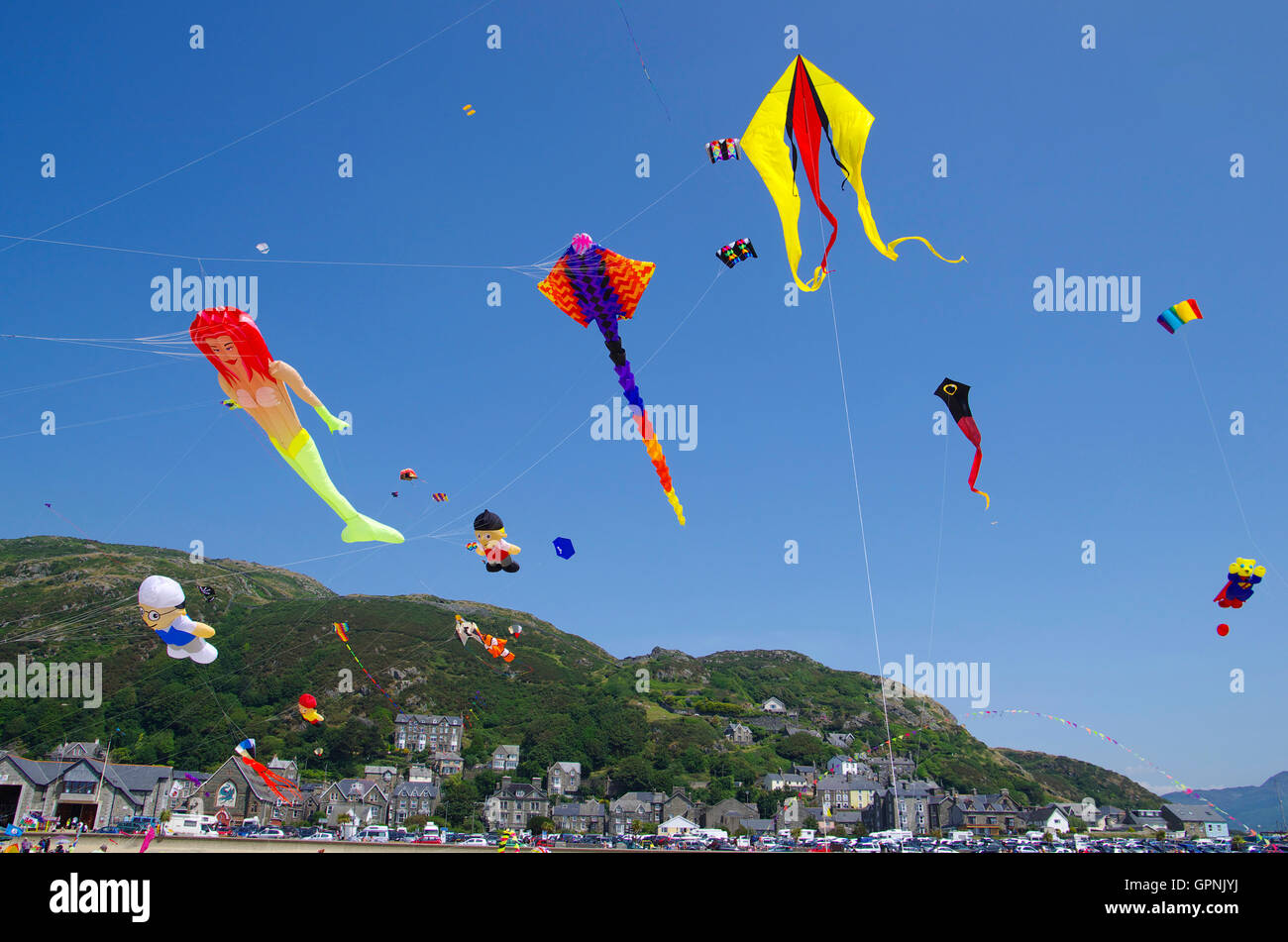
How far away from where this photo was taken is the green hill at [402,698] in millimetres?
71500

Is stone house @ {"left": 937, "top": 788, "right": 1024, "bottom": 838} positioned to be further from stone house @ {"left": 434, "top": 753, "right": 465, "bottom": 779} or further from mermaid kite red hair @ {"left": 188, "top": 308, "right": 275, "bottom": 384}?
mermaid kite red hair @ {"left": 188, "top": 308, "right": 275, "bottom": 384}

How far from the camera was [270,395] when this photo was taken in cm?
1328

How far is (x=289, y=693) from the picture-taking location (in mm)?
79875

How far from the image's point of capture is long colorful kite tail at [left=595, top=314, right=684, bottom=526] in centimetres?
1634

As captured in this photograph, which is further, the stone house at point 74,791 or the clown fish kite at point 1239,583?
the stone house at point 74,791

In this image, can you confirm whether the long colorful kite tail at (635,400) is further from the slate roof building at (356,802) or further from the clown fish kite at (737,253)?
the slate roof building at (356,802)

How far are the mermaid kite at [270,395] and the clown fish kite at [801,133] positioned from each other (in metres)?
8.09

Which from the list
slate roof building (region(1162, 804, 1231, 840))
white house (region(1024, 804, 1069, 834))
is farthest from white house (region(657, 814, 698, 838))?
slate roof building (region(1162, 804, 1231, 840))

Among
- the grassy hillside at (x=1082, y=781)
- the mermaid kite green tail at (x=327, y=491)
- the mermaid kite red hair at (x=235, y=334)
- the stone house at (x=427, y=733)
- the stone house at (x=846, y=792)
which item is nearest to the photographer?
the mermaid kite red hair at (x=235, y=334)

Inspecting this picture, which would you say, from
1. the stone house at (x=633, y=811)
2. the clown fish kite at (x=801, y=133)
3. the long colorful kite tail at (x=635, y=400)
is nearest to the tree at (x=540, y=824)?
the stone house at (x=633, y=811)

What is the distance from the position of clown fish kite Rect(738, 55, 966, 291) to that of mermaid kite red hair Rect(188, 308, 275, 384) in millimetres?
8545

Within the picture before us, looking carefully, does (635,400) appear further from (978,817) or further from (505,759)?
(505,759)
